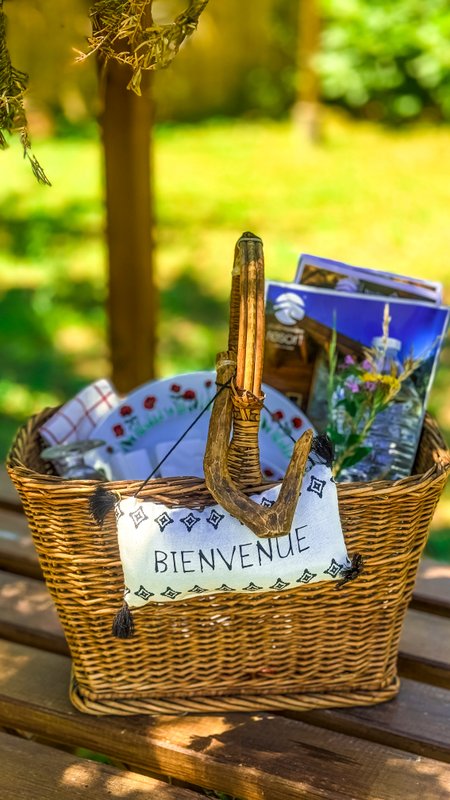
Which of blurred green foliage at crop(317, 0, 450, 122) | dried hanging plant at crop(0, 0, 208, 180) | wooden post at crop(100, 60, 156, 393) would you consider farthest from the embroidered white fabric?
blurred green foliage at crop(317, 0, 450, 122)

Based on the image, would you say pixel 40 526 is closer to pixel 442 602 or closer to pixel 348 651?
pixel 348 651

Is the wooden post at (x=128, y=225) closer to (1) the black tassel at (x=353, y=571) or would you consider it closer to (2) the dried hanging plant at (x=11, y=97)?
(2) the dried hanging plant at (x=11, y=97)

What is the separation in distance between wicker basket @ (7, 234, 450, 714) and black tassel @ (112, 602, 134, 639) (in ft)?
0.07

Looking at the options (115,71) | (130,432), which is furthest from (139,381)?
(130,432)

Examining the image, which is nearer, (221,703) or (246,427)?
(246,427)

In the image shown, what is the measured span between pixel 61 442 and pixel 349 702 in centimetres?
52

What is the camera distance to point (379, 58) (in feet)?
20.8

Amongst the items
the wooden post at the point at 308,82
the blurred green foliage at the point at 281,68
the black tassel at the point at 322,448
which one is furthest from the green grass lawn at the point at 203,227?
the black tassel at the point at 322,448

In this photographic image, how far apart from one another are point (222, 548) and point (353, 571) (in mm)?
162

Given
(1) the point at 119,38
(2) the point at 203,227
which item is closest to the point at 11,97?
(1) the point at 119,38

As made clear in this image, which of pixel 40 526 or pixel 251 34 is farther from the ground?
pixel 251 34

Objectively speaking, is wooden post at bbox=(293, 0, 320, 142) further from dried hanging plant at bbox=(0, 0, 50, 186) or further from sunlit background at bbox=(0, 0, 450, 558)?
dried hanging plant at bbox=(0, 0, 50, 186)

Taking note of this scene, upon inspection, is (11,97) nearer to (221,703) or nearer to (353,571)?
(353,571)

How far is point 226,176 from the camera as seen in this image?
17.9ft
